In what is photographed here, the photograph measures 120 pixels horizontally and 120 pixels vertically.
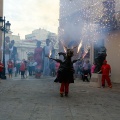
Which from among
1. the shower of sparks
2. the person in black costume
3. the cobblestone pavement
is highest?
the shower of sparks

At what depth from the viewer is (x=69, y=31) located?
18.0m

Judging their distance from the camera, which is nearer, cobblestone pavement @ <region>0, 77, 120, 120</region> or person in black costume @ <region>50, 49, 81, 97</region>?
cobblestone pavement @ <region>0, 77, 120, 120</region>

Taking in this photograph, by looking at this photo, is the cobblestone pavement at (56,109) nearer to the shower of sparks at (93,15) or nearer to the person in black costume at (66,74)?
the person in black costume at (66,74)

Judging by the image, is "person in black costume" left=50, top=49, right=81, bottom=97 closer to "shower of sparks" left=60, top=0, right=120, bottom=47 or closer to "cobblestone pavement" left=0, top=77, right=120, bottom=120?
"cobblestone pavement" left=0, top=77, right=120, bottom=120

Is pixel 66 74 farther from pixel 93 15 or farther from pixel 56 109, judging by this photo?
pixel 93 15

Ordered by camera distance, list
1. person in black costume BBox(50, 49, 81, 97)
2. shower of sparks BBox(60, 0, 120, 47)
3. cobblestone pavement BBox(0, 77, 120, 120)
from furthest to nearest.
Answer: shower of sparks BBox(60, 0, 120, 47) < person in black costume BBox(50, 49, 81, 97) < cobblestone pavement BBox(0, 77, 120, 120)

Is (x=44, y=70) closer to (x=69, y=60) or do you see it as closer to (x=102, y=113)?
(x=69, y=60)

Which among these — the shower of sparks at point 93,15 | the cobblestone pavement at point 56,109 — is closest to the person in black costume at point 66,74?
the cobblestone pavement at point 56,109

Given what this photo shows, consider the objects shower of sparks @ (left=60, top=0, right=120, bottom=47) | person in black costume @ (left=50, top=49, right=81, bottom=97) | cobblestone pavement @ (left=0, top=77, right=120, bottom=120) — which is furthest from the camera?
shower of sparks @ (left=60, top=0, right=120, bottom=47)

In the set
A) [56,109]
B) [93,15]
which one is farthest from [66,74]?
[93,15]

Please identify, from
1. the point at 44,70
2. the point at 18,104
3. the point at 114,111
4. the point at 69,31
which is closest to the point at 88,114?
the point at 114,111

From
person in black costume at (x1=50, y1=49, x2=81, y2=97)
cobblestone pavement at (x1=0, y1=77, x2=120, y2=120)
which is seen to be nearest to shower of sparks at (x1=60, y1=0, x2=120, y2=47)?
person in black costume at (x1=50, y1=49, x2=81, y2=97)

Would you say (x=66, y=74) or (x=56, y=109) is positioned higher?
(x=66, y=74)

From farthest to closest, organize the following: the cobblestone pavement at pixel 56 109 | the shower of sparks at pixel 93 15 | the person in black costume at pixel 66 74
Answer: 1. the shower of sparks at pixel 93 15
2. the person in black costume at pixel 66 74
3. the cobblestone pavement at pixel 56 109
